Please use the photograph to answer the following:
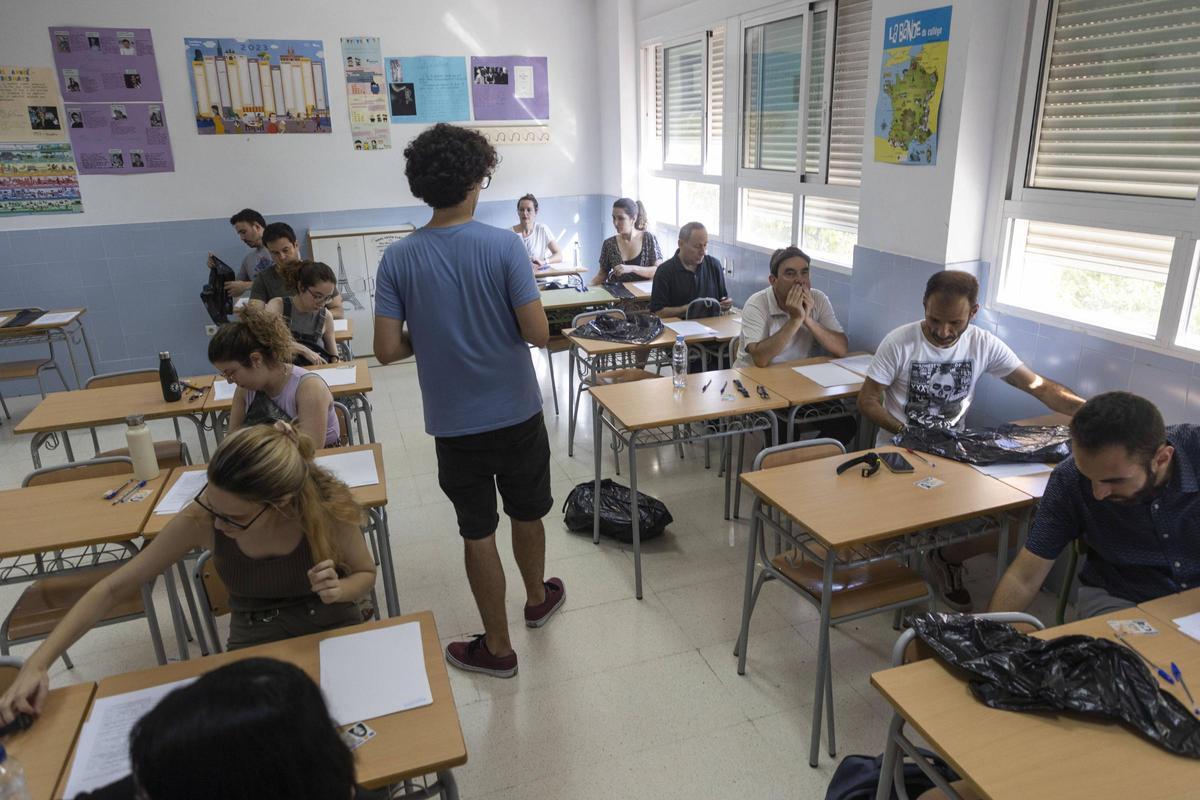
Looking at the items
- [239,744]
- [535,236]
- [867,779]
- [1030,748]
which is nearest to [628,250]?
[535,236]

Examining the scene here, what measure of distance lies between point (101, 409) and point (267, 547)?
93.9 inches

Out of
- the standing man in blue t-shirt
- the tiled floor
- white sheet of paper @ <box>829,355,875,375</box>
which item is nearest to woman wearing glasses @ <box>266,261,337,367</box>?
the tiled floor

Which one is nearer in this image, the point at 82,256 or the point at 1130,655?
the point at 1130,655

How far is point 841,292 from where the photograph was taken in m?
4.49


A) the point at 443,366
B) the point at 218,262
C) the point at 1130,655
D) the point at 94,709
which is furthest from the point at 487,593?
the point at 218,262

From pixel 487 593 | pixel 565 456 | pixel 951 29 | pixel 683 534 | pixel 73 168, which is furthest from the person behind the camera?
pixel 73 168

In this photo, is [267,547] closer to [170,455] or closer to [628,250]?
[170,455]

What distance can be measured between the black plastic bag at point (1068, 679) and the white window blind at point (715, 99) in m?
4.77

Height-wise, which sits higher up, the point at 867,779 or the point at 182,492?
the point at 182,492

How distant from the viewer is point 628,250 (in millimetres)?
6316

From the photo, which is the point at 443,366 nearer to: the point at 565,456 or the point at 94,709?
the point at 94,709

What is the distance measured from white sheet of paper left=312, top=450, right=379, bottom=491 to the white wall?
15.1ft

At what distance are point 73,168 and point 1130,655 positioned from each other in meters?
7.32

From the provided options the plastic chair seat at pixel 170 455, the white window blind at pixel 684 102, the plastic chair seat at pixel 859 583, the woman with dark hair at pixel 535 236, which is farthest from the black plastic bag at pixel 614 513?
the white window blind at pixel 684 102
